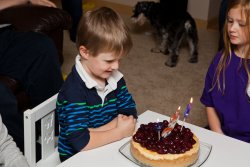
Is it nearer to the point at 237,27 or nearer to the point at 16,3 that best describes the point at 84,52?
the point at 237,27

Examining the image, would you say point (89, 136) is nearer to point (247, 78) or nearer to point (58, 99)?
point (58, 99)

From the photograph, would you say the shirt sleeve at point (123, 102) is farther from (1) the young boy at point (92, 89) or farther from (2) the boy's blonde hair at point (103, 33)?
(2) the boy's blonde hair at point (103, 33)

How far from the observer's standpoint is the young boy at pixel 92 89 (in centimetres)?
134

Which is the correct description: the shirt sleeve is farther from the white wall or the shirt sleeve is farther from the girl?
the white wall

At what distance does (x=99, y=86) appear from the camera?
4.74 feet

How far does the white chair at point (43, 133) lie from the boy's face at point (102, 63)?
16 centimetres

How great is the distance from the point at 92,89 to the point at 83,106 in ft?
0.25

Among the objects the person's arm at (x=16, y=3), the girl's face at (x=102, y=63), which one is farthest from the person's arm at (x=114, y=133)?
the person's arm at (x=16, y=3)

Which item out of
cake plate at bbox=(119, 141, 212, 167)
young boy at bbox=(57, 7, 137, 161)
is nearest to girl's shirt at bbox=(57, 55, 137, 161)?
young boy at bbox=(57, 7, 137, 161)

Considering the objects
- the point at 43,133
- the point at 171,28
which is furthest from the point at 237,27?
the point at 171,28

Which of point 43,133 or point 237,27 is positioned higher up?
point 237,27

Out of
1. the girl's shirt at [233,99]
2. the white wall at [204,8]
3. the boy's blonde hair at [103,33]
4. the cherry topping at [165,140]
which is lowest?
the white wall at [204,8]

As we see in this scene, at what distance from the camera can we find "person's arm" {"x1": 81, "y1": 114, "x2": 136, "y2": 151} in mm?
1321

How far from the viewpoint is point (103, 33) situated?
1345 millimetres
